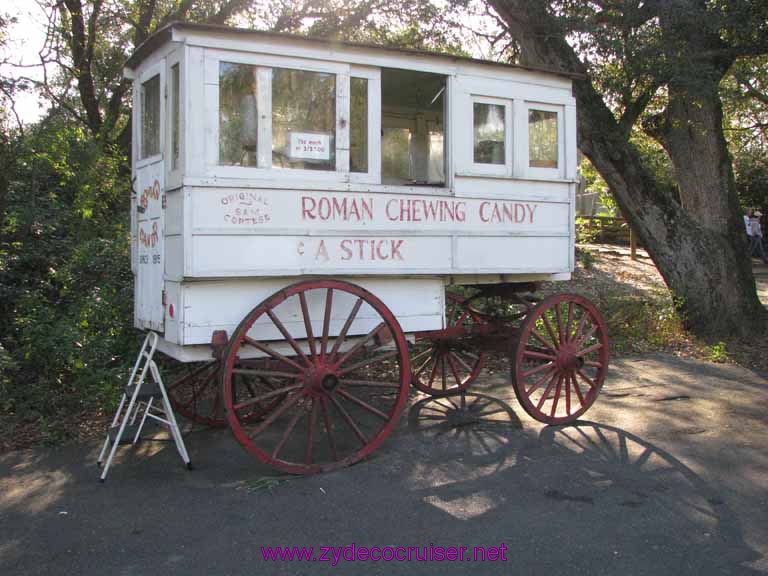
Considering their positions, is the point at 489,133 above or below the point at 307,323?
above

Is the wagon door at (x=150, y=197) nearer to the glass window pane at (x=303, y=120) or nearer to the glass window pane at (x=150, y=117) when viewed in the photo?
the glass window pane at (x=150, y=117)

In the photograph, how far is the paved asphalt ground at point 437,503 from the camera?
3652 mm

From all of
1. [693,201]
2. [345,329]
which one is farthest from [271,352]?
[693,201]

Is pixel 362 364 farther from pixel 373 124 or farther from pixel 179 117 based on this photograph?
pixel 179 117

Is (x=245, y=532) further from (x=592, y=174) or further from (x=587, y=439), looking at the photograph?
(x=592, y=174)

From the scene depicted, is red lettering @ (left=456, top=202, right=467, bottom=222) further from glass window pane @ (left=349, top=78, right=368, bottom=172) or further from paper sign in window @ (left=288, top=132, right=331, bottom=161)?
paper sign in window @ (left=288, top=132, right=331, bottom=161)

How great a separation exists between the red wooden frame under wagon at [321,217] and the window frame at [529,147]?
0.01 meters

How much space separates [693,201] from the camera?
995 centimetres

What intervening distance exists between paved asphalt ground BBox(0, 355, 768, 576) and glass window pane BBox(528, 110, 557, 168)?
2.30 m

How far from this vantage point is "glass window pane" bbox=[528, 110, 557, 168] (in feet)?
20.1

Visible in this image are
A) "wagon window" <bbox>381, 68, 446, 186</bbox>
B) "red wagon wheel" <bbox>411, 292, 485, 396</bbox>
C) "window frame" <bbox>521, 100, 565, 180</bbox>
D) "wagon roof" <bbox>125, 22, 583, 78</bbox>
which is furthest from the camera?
"red wagon wheel" <bbox>411, 292, 485, 396</bbox>

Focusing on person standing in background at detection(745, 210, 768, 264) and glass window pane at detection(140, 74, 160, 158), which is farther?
person standing in background at detection(745, 210, 768, 264)

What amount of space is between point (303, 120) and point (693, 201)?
22.7 feet

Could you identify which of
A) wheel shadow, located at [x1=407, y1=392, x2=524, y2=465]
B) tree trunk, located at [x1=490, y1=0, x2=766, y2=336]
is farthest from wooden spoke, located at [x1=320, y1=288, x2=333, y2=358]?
tree trunk, located at [x1=490, y1=0, x2=766, y2=336]
